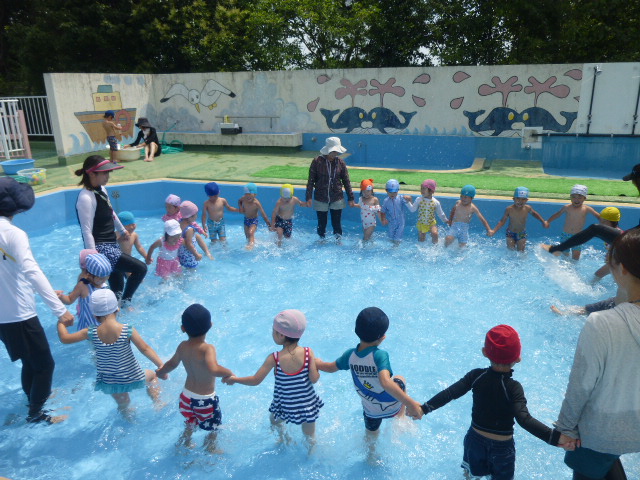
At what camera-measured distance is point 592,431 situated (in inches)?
90.9

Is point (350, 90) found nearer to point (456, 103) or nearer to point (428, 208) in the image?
point (456, 103)

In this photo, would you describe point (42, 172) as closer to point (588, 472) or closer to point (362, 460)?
point (362, 460)

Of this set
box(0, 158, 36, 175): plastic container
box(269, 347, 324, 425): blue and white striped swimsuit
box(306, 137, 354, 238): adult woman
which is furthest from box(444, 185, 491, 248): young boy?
box(0, 158, 36, 175): plastic container

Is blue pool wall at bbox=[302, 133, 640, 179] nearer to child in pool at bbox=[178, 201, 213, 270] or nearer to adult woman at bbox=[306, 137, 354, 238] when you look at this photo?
adult woman at bbox=[306, 137, 354, 238]

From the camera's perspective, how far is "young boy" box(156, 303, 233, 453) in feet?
10.9

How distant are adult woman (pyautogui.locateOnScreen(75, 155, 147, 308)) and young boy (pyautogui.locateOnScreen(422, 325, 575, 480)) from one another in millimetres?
3567

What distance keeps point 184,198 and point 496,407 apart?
8783mm

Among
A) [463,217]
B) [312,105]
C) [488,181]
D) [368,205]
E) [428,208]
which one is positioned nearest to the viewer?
[463,217]

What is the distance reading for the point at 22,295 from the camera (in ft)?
11.5

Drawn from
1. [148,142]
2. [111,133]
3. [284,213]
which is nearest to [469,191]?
[284,213]

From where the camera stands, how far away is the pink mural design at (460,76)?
1334 centimetres

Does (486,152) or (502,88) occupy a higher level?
(502,88)

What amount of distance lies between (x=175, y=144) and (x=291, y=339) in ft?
42.7

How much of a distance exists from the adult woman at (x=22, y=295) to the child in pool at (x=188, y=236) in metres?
2.94
